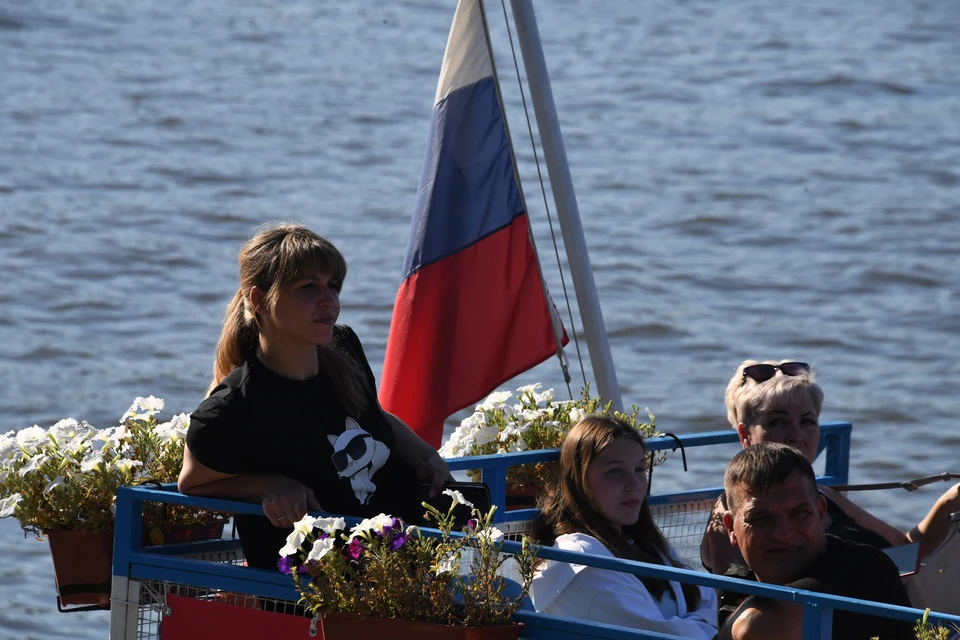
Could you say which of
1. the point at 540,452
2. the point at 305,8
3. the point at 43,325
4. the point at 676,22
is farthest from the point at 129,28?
the point at 540,452

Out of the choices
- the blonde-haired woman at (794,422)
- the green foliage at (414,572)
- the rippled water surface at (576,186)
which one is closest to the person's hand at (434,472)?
the green foliage at (414,572)

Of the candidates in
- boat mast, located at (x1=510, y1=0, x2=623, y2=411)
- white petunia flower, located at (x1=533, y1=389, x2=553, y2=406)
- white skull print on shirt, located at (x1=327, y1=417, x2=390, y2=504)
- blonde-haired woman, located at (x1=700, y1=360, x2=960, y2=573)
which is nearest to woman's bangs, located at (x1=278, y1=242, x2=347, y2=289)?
white skull print on shirt, located at (x1=327, y1=417, x2=390, y2=504)

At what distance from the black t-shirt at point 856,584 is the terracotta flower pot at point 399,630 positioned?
428 mm

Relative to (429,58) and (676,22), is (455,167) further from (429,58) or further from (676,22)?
(676,22)

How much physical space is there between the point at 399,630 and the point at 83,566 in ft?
3.58

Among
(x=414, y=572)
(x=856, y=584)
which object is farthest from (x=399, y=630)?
(x=856, y=584)

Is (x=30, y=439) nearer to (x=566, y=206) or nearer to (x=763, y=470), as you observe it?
(x=763, y=470)

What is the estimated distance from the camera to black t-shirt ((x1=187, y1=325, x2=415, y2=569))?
3.28m

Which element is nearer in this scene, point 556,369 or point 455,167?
point 455,167

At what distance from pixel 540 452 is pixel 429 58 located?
48.9ft

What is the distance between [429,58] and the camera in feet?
61.1

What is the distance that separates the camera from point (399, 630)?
2.84 m

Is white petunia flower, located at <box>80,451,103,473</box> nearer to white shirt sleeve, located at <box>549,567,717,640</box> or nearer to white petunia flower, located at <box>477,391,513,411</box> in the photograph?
white shirt sleeve, located at <box>549,567,717,640</box>

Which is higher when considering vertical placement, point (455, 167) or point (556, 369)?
point (455, 167)
